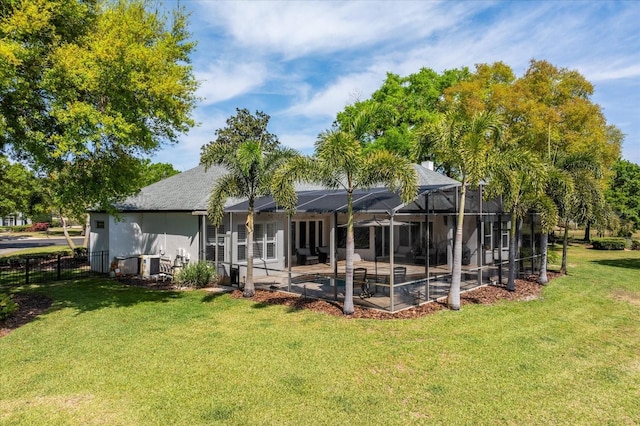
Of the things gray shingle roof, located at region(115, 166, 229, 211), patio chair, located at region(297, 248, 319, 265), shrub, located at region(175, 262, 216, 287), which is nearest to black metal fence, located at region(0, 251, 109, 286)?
gray shingle roof, located at region(115, 166, 229, 211)

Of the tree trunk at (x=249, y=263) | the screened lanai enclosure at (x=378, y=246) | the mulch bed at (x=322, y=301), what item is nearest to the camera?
the mulch bed at (x=322, y=301)

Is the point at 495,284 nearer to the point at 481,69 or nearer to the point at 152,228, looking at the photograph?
the point at 152,228

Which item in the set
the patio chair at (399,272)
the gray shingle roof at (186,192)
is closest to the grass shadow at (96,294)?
the gray shingle roof at (186,192)

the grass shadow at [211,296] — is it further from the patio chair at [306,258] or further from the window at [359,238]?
the window at [359,238]

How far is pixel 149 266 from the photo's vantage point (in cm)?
1747

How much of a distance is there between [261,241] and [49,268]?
1225 cm

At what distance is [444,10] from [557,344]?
10676 mm

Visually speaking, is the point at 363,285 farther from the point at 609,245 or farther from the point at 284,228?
the point at 609,245

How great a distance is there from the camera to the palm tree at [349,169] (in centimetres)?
1046

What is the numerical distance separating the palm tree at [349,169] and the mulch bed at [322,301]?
37.1 inches

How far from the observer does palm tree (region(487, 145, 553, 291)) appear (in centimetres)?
1228

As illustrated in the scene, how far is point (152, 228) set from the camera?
61.3 ft

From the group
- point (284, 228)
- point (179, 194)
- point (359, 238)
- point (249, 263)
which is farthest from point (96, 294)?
point (359, 238)

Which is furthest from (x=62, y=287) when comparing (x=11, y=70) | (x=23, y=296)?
(x=11, y=70)
